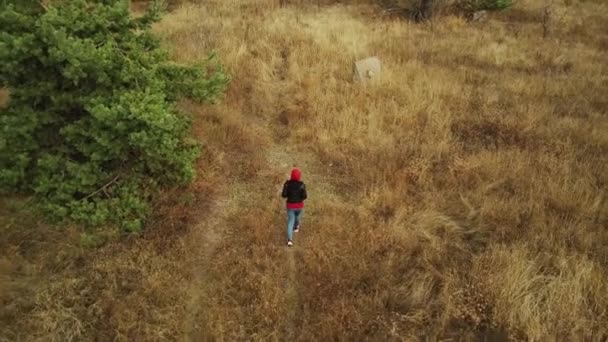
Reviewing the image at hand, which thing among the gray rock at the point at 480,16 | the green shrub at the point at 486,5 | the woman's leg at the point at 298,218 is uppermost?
the green shrub at the point at 486,5

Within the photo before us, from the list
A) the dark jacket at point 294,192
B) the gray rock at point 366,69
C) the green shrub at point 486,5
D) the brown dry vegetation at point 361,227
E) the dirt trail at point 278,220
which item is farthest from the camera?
the green shrub at point 486,5

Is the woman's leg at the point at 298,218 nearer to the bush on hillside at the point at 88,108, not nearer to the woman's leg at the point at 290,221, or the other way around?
the woman's leg at the point at 290,221

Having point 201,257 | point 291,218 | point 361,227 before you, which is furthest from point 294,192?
point 201,257

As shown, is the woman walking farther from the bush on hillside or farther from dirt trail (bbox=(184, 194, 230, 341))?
the bush on hillside

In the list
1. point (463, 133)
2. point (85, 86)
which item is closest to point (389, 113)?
point (463, 133)

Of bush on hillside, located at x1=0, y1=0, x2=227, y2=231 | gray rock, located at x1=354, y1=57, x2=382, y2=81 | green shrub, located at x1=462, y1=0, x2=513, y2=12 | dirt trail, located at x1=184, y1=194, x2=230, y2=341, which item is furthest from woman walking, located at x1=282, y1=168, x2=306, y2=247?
green shrub, located at x1=462, y1=0, x2=513, y2=12

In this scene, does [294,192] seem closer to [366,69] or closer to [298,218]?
[298,218]

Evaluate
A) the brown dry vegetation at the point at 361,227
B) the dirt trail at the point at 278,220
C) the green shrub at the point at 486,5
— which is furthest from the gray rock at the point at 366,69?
the green shrub at the point at 486,5
